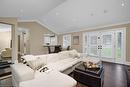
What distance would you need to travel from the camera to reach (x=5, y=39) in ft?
16.1

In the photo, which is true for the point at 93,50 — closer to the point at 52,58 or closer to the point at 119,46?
the point at 119,46

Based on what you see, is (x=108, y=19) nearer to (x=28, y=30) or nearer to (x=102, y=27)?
(x=102, y=27)

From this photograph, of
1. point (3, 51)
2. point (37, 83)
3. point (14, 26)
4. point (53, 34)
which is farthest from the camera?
point (53, 34)

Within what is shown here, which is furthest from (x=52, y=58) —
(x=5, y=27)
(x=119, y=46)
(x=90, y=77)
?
(x=119, y=46)

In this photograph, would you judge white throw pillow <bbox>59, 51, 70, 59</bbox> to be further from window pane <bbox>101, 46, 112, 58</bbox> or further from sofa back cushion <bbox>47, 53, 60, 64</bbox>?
window pane <bbox>101, 46, 112, 58</bbox>

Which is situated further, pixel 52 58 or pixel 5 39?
pixel 5 39

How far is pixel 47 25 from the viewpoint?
9.35 m

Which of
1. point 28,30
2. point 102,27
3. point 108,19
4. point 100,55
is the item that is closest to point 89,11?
point 108,19

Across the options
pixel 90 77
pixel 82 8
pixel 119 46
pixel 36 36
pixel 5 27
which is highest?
pixel 82 8

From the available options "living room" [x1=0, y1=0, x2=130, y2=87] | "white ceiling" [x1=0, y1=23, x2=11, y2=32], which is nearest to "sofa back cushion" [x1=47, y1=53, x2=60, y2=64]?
"living room" [x1=0, y1=0, x2=130, y2=87]

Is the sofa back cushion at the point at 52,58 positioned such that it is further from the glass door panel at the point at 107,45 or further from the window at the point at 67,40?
the window at the point at 67,40

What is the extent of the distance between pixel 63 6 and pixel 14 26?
2912mm

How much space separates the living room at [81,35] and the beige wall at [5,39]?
0.21 meters

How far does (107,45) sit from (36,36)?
5879mm
